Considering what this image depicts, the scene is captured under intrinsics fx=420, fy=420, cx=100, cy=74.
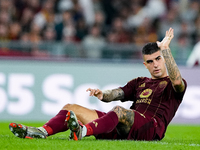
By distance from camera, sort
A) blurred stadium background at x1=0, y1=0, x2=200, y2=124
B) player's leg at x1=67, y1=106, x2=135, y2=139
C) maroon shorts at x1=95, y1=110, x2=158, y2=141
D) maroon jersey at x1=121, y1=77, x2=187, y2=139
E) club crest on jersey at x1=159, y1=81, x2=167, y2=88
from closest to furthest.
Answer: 1. player's leg at x1=67, y1=106, x2=135, y2=139
2. maroon shorts at x1=95, y1=110, x2=158, y2=141
3. maroon jersey at x1=121, y1=77, x2=187, y2=139
4. club crest on jersey at x1=159, y1=81, x2=167, y2=88
5. blurred stadium background at x1=0, y1=0, x2=200, y2=124

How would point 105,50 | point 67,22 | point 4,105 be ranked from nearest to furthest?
point 4,105 → point 105,50 → point 67,22

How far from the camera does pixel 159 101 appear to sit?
5707mm

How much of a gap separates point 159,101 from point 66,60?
19.4 ft

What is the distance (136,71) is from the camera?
37.8 ft

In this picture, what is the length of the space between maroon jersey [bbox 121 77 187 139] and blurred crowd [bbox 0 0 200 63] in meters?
5.62

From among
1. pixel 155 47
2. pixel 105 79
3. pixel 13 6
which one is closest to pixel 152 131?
pixel 155 47

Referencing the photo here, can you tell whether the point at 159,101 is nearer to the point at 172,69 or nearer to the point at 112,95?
the point at 172,69

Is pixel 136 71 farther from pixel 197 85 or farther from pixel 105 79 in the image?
pixel 197 85

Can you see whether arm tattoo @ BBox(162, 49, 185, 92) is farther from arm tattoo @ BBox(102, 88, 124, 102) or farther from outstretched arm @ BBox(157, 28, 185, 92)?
arm tattoo @ BBox(102, 88, 124, 102)

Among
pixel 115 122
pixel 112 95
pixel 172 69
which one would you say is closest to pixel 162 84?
pixel 172 69

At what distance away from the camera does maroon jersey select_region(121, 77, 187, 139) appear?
565cm

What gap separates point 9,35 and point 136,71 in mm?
3717

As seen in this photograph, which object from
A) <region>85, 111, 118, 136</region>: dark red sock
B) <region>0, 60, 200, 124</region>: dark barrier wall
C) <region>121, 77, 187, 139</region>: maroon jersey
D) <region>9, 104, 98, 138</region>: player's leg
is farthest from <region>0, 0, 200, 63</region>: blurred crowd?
<region>85, 111, 118, 136</region>: dark red sock

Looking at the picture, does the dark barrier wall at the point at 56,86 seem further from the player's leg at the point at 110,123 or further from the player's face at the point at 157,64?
the player's leg at the point at 110,123
